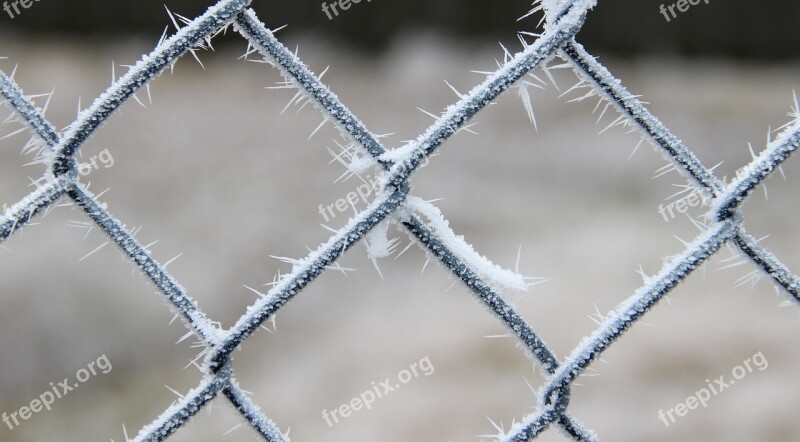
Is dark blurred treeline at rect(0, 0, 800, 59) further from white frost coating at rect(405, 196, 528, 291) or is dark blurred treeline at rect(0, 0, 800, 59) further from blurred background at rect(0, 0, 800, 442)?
white frost coating at rect(405, 196, 528, 291)

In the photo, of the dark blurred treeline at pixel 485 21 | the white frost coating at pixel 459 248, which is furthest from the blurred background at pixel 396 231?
the white frost coating at pixel 459 248

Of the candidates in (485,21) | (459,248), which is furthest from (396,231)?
(459,248)

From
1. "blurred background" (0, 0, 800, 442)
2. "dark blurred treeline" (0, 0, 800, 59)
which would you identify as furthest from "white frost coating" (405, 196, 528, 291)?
"dark blurred treeline" (0, 0, 800, 59)

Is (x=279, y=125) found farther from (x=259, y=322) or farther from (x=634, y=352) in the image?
(x=259, y=322)

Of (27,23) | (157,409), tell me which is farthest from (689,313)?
(27,23)

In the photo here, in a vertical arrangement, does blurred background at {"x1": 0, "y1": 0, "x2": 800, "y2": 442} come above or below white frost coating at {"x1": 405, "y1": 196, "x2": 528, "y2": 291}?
above

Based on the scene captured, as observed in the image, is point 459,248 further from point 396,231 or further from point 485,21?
point 485,21
